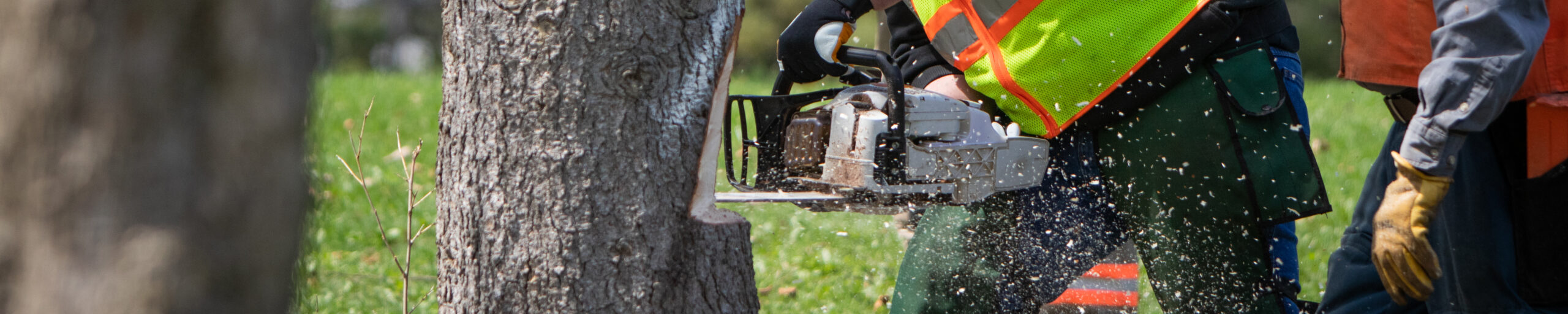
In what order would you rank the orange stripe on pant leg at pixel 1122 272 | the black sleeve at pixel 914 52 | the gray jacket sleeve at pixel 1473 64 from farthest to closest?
the orange stripe on pant leg at pixel 1122 272
the black sleeve at pixel 914 52
the gray jacket sleeve at pixel 1473 64

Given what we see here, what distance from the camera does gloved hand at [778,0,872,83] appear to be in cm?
226

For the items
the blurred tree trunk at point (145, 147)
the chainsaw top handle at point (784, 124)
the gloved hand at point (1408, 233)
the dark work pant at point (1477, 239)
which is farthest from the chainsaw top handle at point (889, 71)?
the blurred tree trunk at point (145, 147)

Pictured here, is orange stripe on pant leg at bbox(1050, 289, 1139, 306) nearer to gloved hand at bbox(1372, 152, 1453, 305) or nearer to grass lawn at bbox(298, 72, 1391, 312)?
grass lawn at bbox(298, 72, 1391, 312)

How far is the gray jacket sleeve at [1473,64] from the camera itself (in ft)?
6.12

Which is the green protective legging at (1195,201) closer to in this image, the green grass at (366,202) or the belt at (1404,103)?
the belt at (1404,103)

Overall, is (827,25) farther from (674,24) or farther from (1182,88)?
(1182,88)

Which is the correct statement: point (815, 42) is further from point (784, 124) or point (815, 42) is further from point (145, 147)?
point (145, 147)

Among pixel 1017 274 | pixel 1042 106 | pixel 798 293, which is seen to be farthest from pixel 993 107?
pixel 798 293

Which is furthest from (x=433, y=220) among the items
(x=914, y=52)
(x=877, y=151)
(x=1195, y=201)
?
(x=1195, y=201)

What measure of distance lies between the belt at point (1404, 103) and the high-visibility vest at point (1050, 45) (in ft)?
1.60

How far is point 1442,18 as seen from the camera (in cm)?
194

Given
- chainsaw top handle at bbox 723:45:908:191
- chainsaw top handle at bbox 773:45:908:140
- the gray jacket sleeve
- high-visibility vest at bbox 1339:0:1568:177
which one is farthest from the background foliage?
the gray jacket sleeve

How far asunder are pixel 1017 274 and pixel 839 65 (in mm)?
716

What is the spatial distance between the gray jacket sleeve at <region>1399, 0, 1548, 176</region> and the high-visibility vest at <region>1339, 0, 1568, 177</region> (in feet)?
0.24
